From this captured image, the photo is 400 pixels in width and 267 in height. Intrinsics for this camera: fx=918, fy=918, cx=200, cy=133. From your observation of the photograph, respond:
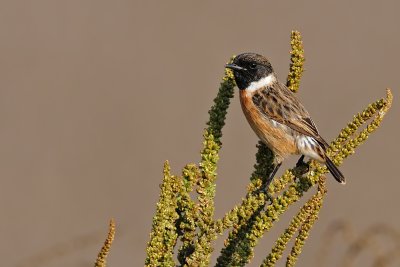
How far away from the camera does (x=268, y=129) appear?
6.18 m

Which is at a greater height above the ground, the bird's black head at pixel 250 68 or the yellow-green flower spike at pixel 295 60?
the bird's black head at pixel 250 68

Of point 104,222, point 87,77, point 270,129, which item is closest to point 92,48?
point 87,77

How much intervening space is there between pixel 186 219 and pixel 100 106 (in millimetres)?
10039

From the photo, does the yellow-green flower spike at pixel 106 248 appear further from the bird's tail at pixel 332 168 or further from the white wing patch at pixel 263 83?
the white wing patch at pixel 263 83

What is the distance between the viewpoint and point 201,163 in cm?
414

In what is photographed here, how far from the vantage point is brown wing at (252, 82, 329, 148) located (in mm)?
6129

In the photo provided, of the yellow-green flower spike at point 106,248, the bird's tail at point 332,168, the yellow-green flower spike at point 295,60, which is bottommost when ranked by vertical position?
the yellow-green flower spike at point 106,248

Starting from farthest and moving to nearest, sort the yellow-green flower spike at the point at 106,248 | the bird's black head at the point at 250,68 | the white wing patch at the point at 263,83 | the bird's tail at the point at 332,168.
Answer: the white wing patch at the point at 263,83
the bird's black head at the point at 250,68
the bird's tail at the point at 332,168
the yellow-green flower spike at the point at 106,248

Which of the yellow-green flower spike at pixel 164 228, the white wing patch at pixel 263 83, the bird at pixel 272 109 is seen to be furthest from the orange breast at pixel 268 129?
the yellow-green flower spike at pixel 164 228

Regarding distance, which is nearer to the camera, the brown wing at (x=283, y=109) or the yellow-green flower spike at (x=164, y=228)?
the yellow-green flower spike at (x=164, y=228)

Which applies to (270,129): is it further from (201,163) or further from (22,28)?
(22,28)

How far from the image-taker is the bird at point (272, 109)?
5926 mm

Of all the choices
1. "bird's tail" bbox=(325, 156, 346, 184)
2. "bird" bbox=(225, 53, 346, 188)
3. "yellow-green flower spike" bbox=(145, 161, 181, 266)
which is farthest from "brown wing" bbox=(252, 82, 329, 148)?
"yellow-green flower spike" bbox=(145, 161, 181, 266)

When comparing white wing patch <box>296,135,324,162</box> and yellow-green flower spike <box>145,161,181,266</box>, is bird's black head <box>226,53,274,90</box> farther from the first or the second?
yellow-green flower spike <box>145,161,181,266</box>
